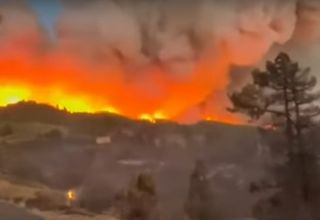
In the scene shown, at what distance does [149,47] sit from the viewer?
453cm

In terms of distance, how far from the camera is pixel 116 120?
4.38 metres

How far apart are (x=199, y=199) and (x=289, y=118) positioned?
826mm

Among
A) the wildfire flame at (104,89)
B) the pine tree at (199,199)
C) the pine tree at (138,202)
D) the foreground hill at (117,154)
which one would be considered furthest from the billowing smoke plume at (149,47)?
the pine tree at (138,202)

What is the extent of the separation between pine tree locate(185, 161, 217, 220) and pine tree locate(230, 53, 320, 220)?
0.36 metres

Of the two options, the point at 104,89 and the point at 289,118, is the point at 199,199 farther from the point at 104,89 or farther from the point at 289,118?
the point at 104,89

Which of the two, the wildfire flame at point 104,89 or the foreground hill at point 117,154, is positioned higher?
the wildfire flame at point 104,89

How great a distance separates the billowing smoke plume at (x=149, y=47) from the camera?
4.38 metres

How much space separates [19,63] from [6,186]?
806 mm

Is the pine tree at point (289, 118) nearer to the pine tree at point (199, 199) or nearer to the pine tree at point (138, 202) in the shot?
the pine tree at point (199, 199)

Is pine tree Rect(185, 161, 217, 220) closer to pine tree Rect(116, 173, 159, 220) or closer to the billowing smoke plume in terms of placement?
pine tree Rect(116, 173, 159, 220)

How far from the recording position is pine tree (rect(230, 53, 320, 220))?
172 inches

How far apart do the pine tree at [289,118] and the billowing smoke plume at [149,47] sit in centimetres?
15

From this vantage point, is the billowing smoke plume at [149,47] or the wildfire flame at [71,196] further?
the billowing smoke plume at [149,47]

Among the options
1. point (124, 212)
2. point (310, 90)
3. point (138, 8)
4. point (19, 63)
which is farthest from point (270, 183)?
point (19, 63)
